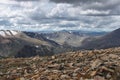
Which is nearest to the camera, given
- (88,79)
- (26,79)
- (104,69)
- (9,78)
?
(88,79)

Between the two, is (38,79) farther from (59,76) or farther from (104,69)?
(104,69)

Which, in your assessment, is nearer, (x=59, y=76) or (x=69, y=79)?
(x=69, y=79)

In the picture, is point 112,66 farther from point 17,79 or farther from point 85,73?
point 17,79

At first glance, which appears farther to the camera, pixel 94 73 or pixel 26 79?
pixel 26 79

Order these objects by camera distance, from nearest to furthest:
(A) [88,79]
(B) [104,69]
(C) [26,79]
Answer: (A) [88,79]
(B) [104,69]
(C) [26,79]

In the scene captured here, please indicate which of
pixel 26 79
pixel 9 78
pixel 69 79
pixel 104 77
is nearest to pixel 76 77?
pixel 69 79

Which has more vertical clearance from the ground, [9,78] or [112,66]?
[112,66]

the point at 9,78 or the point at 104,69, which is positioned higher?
the point at 104,69

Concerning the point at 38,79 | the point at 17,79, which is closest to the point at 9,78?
the point at 17,79

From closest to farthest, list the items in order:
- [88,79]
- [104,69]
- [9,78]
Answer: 1. [88,79]
2. [104,69]
3. [9,78]
